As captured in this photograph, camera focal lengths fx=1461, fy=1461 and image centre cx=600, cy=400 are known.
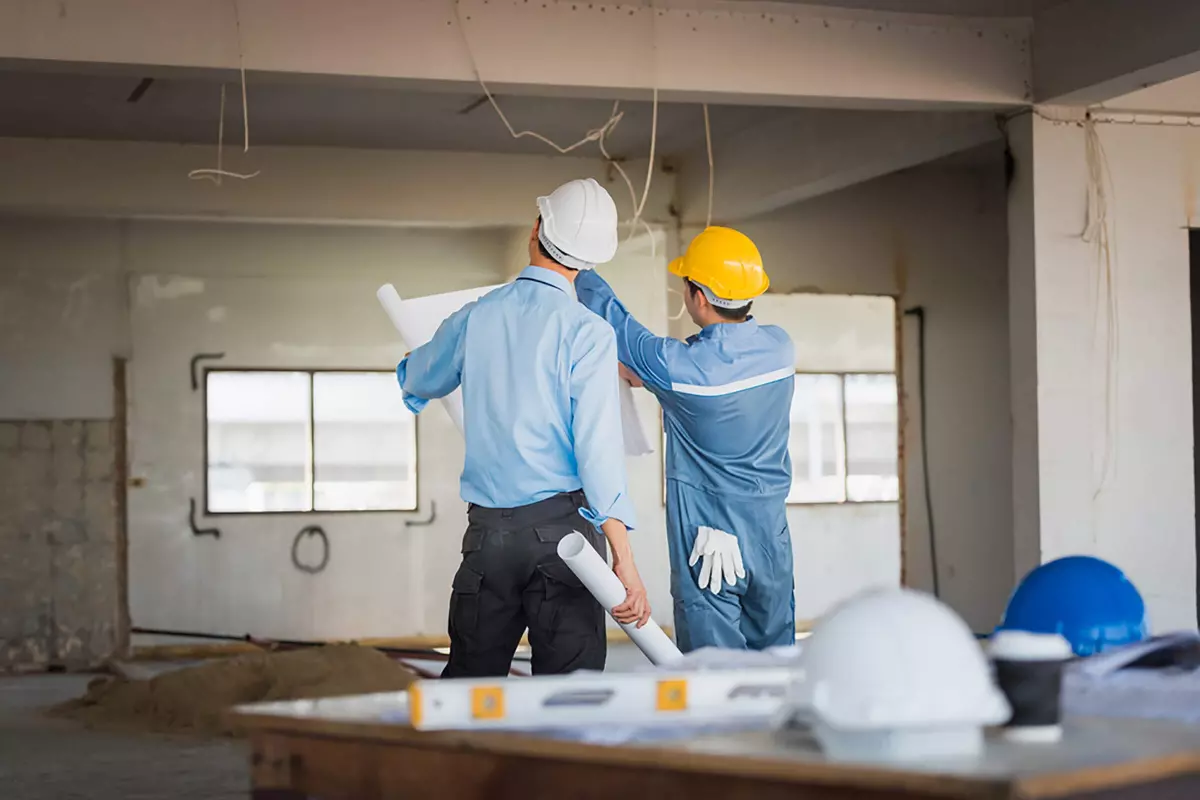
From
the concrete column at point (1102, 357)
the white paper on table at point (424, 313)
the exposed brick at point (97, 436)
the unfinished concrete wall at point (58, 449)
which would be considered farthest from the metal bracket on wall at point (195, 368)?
the white paper on table at point (424, 313)

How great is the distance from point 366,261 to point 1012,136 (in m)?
5.20

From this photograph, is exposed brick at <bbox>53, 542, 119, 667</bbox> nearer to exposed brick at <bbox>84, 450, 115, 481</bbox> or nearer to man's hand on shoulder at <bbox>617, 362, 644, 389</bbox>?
exposed brick at <bbox>84, 450, 115, 481</bbox>

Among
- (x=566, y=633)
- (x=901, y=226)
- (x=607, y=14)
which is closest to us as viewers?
(x=566, y=633)

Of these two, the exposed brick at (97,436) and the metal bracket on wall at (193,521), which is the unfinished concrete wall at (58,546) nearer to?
the exposed brick at (97,436)

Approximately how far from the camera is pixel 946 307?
8.17 meters

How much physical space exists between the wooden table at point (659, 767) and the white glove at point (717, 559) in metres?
2.05

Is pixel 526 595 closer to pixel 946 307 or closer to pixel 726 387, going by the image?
pixel 726 387

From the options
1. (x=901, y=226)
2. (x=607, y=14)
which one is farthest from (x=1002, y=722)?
(x=901, y=226)

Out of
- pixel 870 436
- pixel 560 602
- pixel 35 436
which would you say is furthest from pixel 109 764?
pixel 870 436

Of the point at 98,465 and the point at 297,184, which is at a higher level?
the point at 297,184

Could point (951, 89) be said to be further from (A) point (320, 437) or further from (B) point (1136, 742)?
(A) point (320, 437)

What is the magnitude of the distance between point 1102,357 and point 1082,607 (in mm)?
3348

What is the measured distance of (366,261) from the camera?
985 centimetres

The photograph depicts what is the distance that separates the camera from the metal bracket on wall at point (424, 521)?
389 inches
